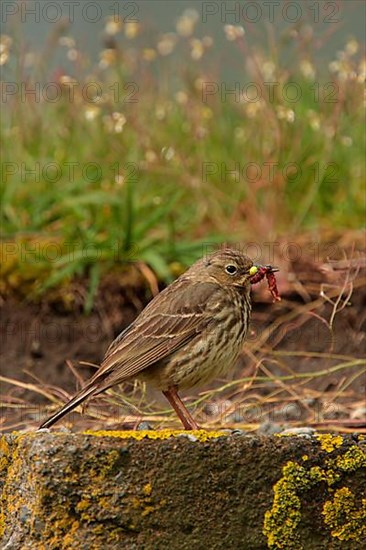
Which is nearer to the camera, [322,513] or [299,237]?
[322,513]

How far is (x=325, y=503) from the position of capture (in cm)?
377

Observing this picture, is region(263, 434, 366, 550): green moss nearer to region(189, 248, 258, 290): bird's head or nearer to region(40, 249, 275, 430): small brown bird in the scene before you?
region(40, 249, 275, 430): small brown bird

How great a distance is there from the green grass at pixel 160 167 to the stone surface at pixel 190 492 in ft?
10.1

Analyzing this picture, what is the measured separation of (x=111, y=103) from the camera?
7777 millimetres

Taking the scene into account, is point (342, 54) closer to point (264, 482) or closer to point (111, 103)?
point (111, 103)

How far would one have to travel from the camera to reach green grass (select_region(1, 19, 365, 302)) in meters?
7.00

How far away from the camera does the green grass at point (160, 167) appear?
23.0 feet

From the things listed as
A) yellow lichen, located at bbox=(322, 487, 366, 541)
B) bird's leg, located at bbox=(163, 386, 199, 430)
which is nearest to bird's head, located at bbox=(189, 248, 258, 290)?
bird's leg, located at bbox=(163, 386, 199, 430)

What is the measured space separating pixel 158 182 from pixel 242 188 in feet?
1.69

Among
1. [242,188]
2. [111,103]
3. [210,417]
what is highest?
[111,103]

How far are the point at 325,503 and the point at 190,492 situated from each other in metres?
0.43

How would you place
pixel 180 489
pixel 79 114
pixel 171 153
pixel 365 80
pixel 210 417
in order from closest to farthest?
pixel 180 489 → pixel 210 417 → pixel 365 80 → pixel 171 153 → pixel 79 114

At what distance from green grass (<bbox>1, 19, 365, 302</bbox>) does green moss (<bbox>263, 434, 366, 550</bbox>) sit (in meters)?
3.06

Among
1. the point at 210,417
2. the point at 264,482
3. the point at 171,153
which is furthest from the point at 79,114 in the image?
the point at 264,482
